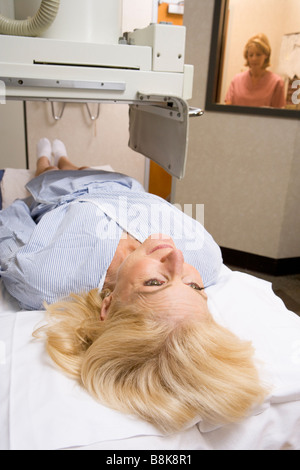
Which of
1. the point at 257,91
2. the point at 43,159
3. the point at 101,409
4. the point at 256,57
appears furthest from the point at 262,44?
the point at 101,409

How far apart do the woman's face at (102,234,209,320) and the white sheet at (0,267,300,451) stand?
0.56 ft

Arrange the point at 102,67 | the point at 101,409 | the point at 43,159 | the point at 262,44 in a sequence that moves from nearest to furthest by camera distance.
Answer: the point at 101,409, the point at 102,67, the point at 43,159, the point at 262,44

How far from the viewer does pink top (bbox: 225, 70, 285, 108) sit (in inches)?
97.5

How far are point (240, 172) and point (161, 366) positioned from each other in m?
1.97

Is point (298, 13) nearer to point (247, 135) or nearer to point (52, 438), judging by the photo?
point (247, 135)

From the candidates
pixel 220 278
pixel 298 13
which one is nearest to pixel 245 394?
pixel 220 278

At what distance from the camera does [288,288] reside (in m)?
2.51

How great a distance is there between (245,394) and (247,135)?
2.01m

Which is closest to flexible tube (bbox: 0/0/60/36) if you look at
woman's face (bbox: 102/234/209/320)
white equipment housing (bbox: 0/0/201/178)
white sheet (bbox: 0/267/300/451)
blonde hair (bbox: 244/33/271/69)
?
white equipment housing (bbox: 0/0/201/178)

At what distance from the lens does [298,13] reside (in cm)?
232

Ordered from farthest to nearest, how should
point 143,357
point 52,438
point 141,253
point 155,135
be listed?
point 155,135 → point 141,253 → point 143,357 → point 52,438

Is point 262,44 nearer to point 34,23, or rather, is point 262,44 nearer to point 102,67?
point 102,67

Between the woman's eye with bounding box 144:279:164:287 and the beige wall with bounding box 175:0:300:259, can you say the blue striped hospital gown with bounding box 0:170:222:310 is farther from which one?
the beige wall with bounding box 175:0:300:259

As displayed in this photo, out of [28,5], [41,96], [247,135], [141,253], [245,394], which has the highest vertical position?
[28,5]
